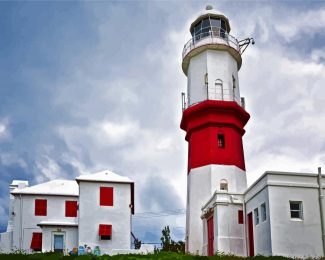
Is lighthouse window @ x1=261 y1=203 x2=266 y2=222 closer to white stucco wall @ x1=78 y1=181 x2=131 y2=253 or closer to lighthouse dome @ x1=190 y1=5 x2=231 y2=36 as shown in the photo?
white stucco wall @ x1=78 y1=181 x2=131 y2=253

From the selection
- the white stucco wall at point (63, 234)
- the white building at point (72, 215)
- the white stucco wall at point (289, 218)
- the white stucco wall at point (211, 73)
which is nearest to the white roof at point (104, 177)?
the white building at point (72, 215)

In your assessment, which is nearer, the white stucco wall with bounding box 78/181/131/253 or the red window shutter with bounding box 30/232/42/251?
the white stucco wall with bounding box 78/181/131/253

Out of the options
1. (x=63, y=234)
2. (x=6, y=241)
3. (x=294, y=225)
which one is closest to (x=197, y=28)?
(x=63, y=234)

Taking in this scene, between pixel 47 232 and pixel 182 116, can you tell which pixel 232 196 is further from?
pixel 47 232

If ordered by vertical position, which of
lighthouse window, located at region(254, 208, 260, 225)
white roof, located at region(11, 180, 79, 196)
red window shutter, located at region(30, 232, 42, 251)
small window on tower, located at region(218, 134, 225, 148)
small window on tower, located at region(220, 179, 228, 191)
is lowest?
red window shutter, located at region(30, 232, 42, 251)

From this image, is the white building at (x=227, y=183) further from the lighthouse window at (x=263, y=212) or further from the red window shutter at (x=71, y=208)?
the red window shutter at (x=71, y=208)

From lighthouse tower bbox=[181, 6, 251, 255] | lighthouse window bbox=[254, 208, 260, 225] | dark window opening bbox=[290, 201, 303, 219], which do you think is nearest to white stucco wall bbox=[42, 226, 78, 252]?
lighthouse tower bbox=[181, 6, 251, 255]

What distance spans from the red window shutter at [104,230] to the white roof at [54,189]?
280 inches

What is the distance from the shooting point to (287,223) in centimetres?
3159

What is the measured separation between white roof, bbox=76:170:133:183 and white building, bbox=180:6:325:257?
5.31 metres

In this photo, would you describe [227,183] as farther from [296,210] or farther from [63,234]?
[63,234]

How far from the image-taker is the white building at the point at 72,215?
41250 millimetres

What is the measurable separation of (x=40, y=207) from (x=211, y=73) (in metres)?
18.2

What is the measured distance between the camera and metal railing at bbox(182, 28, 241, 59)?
151ft
